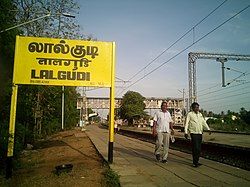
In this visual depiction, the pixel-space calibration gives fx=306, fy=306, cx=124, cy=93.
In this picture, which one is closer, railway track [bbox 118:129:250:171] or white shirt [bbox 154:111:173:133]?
white shirt [bbox 154:111:173:133]

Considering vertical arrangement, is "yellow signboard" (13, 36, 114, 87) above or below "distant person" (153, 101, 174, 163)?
above

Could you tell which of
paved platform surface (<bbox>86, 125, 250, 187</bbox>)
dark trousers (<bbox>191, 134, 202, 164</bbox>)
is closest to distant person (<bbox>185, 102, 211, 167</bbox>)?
dark trousers (<bbox>191, 134, 202, 164</bbox>)

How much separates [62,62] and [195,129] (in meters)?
4.74

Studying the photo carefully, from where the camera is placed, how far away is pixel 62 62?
998 cm

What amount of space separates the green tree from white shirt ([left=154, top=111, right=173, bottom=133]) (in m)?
77.0

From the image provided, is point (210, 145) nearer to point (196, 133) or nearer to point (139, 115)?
point (196, 133)

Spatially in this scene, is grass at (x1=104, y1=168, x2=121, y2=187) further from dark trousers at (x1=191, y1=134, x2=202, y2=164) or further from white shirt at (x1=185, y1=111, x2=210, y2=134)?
white shirt at (x1=185, y1=111, x2=210, y2=134)

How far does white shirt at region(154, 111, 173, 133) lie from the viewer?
1012 cm

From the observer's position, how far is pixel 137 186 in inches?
264

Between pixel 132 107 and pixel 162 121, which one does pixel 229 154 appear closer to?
pixel 162 121

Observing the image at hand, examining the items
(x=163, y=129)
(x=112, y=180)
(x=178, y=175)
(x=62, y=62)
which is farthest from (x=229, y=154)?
(x=62, y=62)

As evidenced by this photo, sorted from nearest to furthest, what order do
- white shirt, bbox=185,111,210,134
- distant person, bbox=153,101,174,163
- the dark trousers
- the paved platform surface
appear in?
the paved platform surface → the dark trousers → white shirt, bbox=185,111,210,134 → distant person, bbox=153,101,174,163

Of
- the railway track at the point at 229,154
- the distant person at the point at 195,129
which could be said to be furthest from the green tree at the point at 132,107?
the distant person at the point at 195,129

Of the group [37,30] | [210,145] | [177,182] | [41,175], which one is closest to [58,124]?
[37,30]
